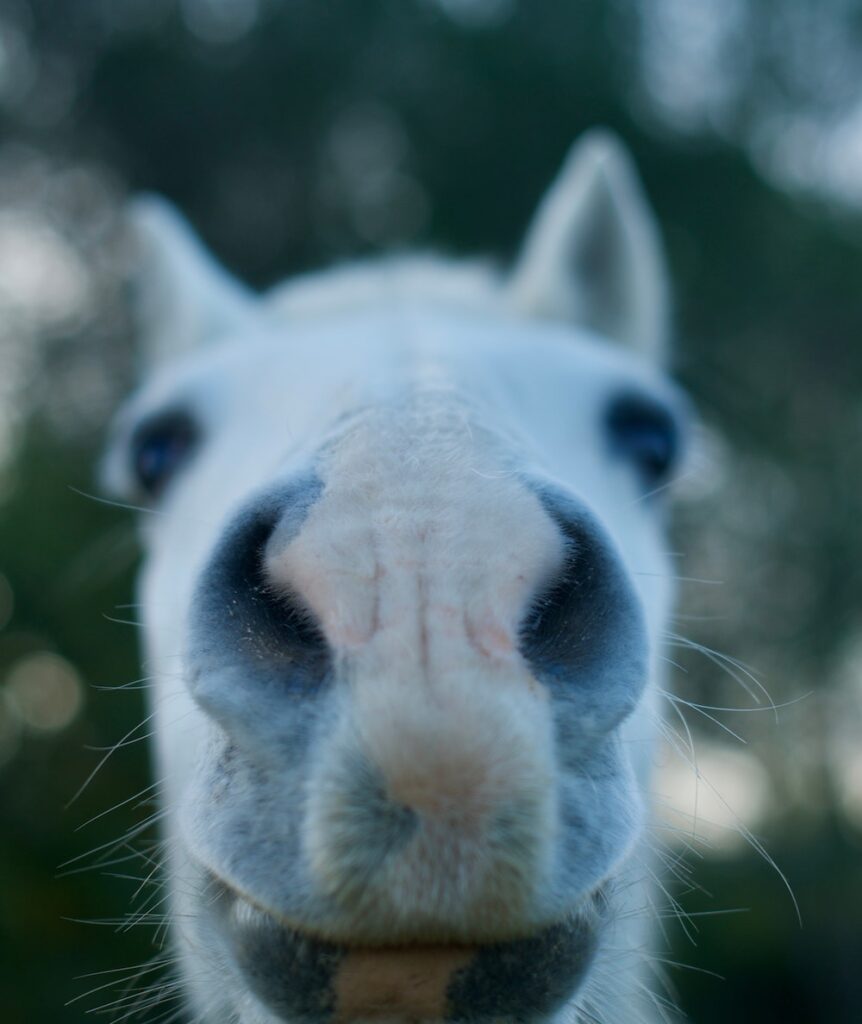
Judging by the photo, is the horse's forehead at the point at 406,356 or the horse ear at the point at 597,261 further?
the horse ear at the point at 597,261

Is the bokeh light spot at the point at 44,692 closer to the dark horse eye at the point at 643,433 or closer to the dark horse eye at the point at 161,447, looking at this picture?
the dark horse eye at the point at 161,447

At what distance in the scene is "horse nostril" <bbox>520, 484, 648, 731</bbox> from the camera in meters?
0.89

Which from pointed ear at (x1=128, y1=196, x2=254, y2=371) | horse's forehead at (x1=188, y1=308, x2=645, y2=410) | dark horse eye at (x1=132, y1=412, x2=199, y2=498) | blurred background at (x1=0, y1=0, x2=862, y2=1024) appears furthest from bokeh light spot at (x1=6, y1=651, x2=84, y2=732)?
horse's forehead at (x1=188, y1=308, x2=645, y2=410)

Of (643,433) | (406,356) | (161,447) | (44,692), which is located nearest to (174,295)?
(161,447)

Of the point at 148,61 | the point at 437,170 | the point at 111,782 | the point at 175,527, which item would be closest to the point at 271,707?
the point at 175,527

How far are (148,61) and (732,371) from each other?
219 inches

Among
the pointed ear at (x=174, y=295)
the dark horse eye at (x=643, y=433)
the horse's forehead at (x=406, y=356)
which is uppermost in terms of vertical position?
the horse's forehead at (x=406, y=356)

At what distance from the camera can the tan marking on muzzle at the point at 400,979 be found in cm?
84

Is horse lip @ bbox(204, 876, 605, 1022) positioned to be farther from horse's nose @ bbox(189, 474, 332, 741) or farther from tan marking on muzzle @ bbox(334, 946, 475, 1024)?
horse's nose @ bbox(189, 474, 332, 741)

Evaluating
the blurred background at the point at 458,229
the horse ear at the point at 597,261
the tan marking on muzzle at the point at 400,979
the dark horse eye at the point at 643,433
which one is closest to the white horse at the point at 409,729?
the tan marking on muzzle at the point at 400,979

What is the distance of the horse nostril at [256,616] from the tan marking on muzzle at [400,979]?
0.28 metres

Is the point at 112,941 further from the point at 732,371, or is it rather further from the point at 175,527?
the point at 732,371

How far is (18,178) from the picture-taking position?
660cm

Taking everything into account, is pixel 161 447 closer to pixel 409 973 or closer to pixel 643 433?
pixel 643 433
